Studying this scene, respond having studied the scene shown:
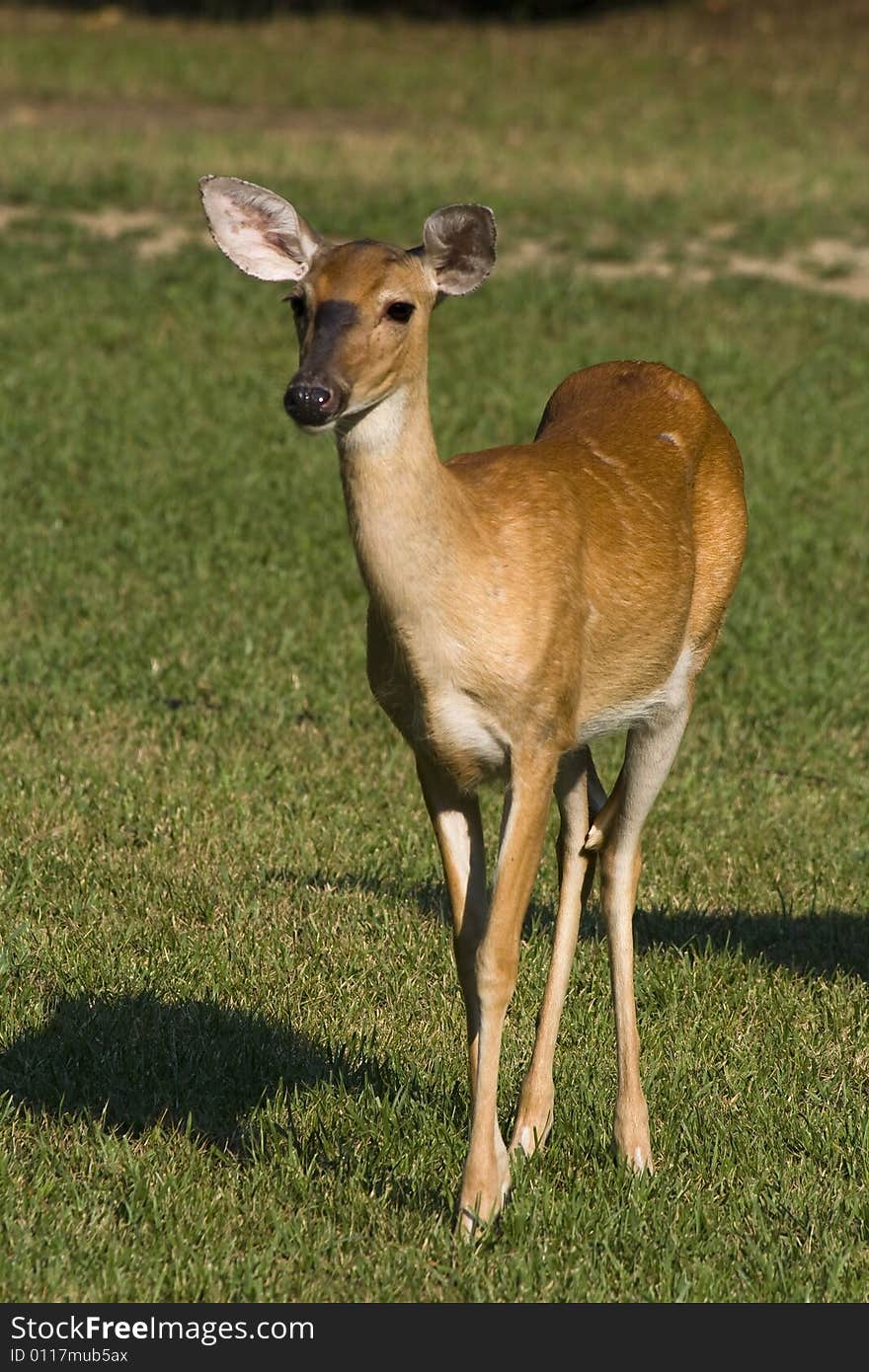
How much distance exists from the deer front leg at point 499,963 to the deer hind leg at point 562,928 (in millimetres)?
367

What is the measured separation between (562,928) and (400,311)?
175 centimetres

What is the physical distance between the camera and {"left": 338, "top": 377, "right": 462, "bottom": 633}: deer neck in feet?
14.6

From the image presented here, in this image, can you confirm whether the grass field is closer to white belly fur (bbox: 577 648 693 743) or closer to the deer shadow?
the deer shadow

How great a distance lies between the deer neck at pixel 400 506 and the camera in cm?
444

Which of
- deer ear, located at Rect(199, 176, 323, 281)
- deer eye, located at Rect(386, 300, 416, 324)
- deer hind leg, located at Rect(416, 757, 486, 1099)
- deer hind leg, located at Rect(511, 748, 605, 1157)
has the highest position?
deer ear, located at Rect(199, 176, 323, 281)

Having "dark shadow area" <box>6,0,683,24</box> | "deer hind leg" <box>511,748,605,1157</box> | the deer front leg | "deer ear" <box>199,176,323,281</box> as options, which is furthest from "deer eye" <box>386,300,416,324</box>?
"dark shadow area" <box>6,0,683,24</box>

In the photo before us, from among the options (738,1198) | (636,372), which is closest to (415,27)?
(636,372)

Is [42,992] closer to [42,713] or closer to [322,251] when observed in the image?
[322,251]

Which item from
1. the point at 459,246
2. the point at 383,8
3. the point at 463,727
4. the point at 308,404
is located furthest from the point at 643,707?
the point at 383,8

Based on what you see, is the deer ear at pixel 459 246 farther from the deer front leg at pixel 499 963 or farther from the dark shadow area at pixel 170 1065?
the dark shadow area at pixel 170 1065

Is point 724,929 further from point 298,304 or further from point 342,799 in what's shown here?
point 298,304

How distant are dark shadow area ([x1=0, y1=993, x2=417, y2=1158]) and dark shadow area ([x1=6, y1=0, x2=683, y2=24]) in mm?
27455

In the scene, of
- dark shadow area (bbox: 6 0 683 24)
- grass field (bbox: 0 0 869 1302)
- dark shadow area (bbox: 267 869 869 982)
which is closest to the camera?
grass field (bbox: 0 0 869 1302)

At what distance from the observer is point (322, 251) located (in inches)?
180
